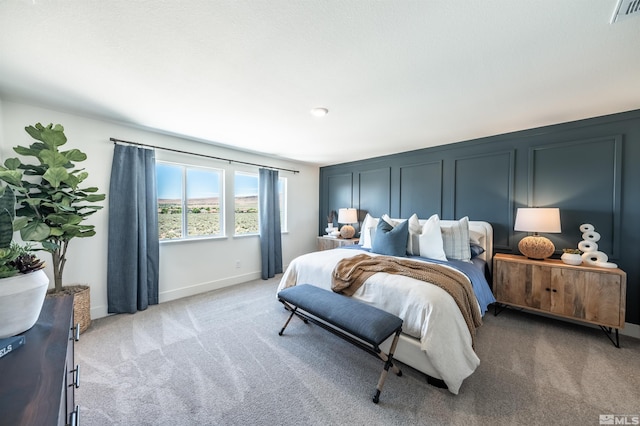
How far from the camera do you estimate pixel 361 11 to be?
1.24 meters

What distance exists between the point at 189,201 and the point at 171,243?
2.16ft

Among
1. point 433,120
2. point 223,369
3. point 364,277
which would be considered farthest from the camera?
point 433,120

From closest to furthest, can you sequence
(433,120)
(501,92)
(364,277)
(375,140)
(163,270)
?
(501,92) → (364,277) → (433,120) → (163,270) → (375,140)

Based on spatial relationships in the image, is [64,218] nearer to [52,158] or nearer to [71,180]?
[71,180]

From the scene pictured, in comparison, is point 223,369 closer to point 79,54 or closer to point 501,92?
point 79,54

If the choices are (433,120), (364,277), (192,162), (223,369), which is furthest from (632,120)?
(192,162)

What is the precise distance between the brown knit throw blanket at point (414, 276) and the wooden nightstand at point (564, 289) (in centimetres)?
104

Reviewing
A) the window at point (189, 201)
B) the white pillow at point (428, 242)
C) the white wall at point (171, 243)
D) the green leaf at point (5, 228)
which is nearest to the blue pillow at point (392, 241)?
the white pillow at point (428, 242)

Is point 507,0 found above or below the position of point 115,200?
above

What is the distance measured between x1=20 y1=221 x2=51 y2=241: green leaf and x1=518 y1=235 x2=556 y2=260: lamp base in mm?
4765

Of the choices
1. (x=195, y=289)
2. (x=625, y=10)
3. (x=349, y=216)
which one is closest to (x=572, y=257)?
(x=625, y=10)

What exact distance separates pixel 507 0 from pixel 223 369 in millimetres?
2982

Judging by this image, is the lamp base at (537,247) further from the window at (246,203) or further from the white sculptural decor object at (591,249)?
the window at (246,203)

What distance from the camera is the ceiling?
4.11ft
